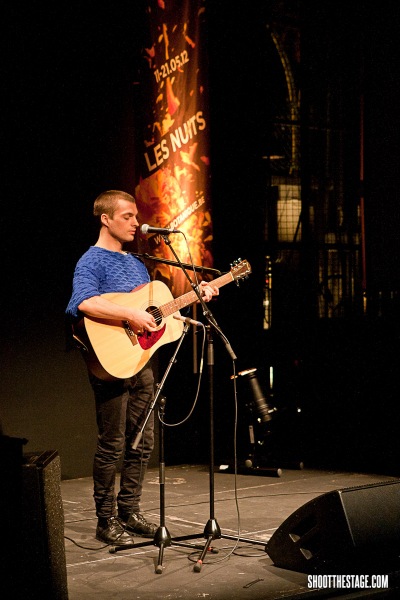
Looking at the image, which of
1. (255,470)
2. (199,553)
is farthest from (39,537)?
(255,470)

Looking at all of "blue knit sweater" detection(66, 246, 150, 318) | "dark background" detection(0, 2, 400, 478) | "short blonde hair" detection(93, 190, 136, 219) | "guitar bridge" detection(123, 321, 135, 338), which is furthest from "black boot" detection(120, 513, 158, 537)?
"dark background" detection(0, 2, 400, 478)

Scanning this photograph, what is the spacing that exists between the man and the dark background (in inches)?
77.3

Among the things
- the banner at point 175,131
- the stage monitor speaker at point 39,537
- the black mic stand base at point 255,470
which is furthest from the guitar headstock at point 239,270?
the black mic stand base at point 255,470

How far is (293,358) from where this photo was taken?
26.3 feet

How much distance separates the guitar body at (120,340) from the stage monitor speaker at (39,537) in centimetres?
135

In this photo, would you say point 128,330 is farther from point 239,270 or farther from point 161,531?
point 161,531

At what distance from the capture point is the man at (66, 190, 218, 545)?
4.46 metres

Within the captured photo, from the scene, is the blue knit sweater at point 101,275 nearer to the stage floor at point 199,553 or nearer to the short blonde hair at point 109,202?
the short blonde hair at point 109,202

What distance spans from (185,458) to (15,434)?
5.74ft

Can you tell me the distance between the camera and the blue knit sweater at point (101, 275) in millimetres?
4473

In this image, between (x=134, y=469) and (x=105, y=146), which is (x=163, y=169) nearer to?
(x=105, y=146)

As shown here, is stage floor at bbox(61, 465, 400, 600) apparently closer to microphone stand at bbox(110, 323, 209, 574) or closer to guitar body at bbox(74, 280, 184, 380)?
microphone stand at bbox(110, 323, 209, 574)

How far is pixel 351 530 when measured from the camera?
3.44 metres

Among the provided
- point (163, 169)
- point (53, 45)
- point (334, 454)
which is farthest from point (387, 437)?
point (53, 45)
